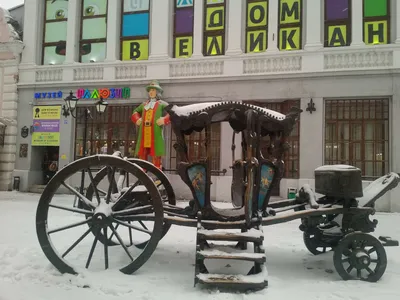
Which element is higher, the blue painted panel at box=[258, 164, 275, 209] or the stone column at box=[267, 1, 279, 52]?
the stone column at box=[267, 1, 279, 52]

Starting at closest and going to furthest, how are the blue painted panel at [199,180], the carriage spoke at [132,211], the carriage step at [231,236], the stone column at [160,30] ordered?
the carriage step at [231,236] → the carriage spoke at [132,211] → the blue painted panel at [199,180] → the stone column at [160,30]

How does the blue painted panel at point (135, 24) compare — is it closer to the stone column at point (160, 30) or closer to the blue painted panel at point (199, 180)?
the stone column at point (160, 30)

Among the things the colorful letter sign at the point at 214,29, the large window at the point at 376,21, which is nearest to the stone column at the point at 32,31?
the colorful letter sign at the point at 214,29

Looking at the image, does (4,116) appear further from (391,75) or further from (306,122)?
(391,75)

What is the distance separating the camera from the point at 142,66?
12523mm

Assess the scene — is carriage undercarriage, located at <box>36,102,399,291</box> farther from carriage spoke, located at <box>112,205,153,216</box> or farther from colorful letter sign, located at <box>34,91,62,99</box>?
colorful letter sign, located at <box>34,91,62,99</box>

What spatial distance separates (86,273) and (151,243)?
84cm

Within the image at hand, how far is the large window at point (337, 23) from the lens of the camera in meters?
11.2

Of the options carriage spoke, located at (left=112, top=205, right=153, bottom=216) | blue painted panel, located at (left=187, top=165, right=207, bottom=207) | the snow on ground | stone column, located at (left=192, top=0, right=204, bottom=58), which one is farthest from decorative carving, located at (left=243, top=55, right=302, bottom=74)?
carriage spoke, located at (left=112, top=205, right=153, bottom=216)

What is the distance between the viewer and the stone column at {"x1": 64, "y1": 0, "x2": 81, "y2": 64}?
44.1 feet

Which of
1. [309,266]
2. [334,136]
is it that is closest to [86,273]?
[309,266]

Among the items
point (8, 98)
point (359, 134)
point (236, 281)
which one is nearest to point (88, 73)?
point (8, 98)

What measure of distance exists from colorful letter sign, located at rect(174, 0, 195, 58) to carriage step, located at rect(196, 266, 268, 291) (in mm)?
9971

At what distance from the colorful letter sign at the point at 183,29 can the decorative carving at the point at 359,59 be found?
4.79 m
